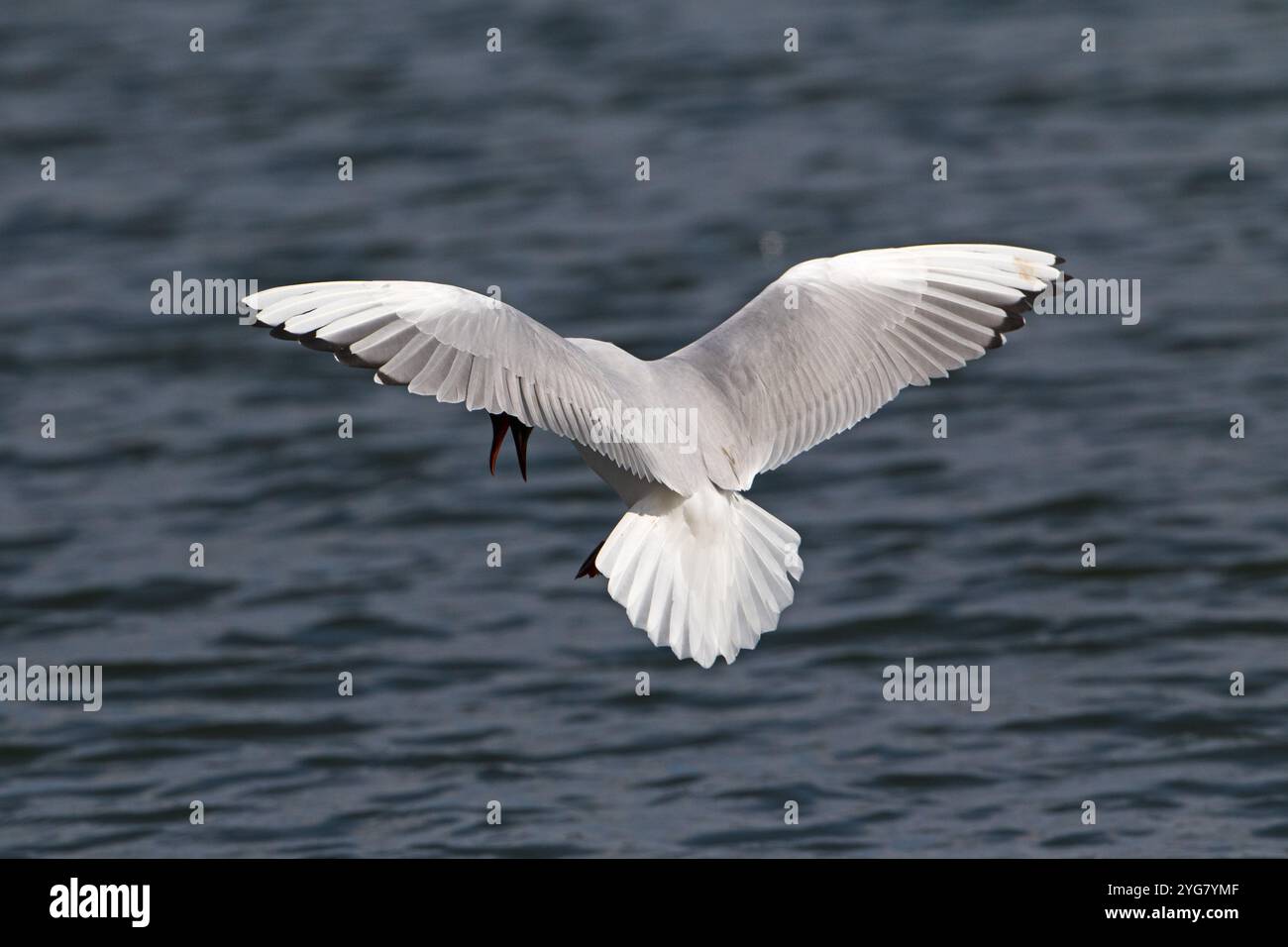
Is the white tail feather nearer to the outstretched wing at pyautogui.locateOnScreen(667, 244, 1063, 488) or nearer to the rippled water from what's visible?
the outstretched wing at pyautogui.locateOnScreen(667, 244, 1063, 488)

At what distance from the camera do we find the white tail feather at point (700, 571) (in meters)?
5.93

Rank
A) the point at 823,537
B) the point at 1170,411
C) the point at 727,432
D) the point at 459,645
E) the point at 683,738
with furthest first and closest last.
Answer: the point at 1170,411
the point at 823,537
the point at 459,645
the point at 683,738
the point at 727,432

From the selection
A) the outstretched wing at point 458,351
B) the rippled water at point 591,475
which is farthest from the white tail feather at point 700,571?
the rippled water at point 591,475

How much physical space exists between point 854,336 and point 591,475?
5355 mm

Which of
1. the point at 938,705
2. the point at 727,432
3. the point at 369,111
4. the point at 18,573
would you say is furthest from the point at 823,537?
the point at 369,111

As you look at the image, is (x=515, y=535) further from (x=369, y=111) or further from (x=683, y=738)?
(x=369, y=111)

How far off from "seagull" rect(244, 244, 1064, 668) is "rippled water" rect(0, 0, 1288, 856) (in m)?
2.49

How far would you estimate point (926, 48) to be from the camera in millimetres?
17031

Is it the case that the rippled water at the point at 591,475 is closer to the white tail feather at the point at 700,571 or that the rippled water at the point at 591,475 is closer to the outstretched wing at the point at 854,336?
the outstretched wing at the point at 854,336

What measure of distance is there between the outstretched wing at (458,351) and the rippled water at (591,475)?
309 cm

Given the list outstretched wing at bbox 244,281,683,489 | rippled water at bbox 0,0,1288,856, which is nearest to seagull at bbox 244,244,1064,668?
outstretched wing at bbox 244,281,683,489

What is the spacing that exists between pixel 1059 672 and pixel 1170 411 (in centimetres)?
292

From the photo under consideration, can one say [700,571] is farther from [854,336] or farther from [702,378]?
[854,336]

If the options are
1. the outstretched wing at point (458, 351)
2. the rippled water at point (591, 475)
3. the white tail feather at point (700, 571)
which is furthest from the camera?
the rippled water at point (591, 475)
